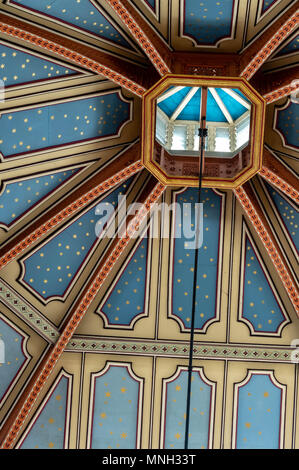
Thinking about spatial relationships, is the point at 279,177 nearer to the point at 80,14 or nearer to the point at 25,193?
the point at 80,14

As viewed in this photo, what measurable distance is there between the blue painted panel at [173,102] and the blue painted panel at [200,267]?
2.09 m

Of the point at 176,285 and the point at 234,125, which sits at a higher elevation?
the point at 234,125

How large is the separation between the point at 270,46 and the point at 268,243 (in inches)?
145

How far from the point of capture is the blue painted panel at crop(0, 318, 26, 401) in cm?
1527

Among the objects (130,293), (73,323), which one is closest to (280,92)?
(130,293)

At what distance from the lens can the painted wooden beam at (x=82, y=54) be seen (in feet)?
42.7

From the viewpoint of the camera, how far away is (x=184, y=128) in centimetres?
1634

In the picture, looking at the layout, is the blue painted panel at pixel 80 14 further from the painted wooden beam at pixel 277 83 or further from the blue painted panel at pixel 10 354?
the blue painted panel at pixel 10 354

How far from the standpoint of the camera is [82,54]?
1340 centimetres

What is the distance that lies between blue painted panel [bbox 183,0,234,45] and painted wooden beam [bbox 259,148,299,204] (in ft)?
7.84

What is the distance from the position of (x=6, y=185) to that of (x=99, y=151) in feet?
5.97
